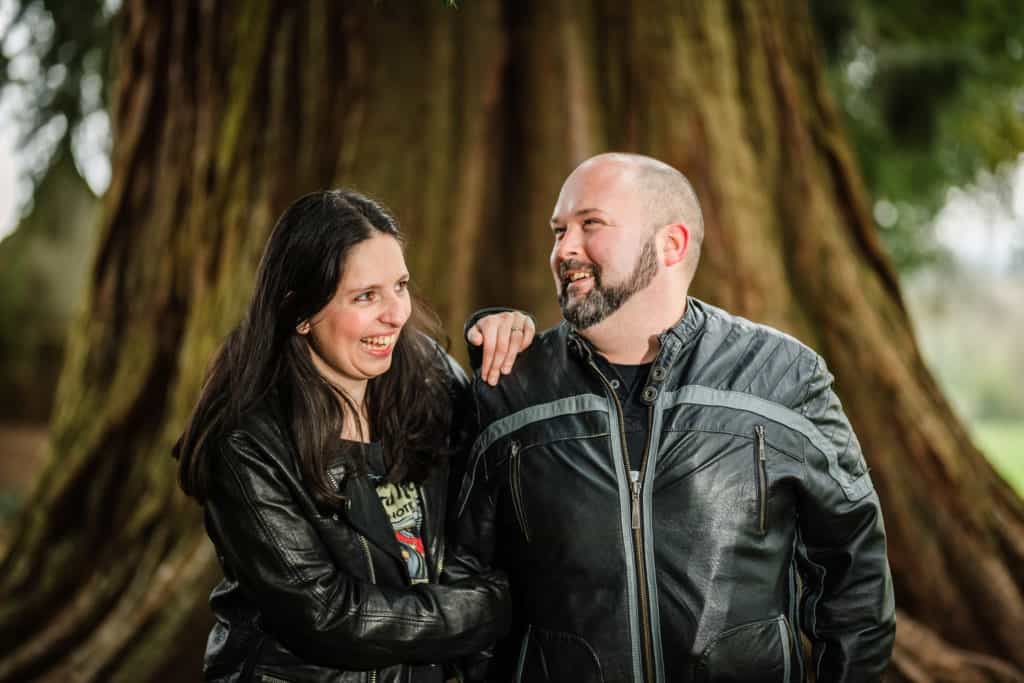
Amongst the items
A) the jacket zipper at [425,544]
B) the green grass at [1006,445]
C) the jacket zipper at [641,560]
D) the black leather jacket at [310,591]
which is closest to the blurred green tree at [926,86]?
the jacket zipper at [641,560]

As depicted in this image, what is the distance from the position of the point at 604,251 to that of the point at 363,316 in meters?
0.58

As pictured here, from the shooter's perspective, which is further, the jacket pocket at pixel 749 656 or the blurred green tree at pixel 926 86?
the blurred green tree at pixel 926 86

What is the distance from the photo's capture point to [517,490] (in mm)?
2244

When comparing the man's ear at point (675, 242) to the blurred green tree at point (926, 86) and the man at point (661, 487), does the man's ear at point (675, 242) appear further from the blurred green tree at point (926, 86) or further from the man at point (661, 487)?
the blurred green tree at point (926, 86)

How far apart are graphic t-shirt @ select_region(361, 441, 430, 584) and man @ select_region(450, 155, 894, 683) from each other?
108mm

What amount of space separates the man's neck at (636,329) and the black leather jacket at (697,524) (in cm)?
4

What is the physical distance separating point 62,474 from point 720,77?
3.33 metres

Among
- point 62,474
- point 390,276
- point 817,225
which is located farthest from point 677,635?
point 62,474

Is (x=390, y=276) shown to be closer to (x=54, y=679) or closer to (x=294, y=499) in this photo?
(x=294, y=499)

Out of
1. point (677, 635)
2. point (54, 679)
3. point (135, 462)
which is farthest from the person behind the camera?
point (135, 462)

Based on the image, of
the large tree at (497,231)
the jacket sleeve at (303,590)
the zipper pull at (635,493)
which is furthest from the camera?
the large tree at (497,231)

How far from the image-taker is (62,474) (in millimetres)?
4348

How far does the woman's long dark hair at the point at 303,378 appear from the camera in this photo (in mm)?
2123

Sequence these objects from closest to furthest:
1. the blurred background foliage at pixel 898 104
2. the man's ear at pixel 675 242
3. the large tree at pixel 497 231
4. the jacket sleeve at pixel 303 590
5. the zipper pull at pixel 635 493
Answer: the jacket sleeve at pixel 303 590, the zipper pull at pixel 635 493, the man's ear at pixel 675 242, the large tree at pixel 497 231, the blurred background foliage at pixel 898 104
